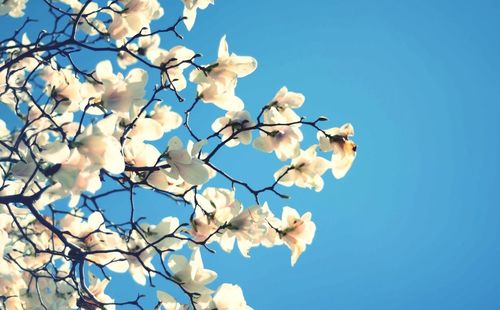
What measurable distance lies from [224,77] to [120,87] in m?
0.40

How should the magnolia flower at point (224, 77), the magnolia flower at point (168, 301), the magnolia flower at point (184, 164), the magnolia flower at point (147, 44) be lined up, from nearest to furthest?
the magnolia flower at point (184, 164) → the magnolia flower at point (168, 301) → the magnolia flower at point (224, 77) → the magnolia flower at point (147, 44)

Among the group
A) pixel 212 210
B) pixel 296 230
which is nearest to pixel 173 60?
pixel 212 210

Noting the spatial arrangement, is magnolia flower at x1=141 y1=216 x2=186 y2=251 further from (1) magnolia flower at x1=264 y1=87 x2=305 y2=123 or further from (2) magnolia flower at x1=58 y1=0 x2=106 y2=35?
(2) magnolia flower at x1=58 y1=0 x2=106 y2=35

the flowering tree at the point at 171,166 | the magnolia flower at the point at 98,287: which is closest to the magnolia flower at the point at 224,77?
the flowering tree at the point at 171,166

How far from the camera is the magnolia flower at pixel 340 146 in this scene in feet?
5.65

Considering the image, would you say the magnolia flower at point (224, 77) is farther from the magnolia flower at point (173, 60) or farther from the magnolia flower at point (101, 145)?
the magnolia flower at point (101, 145)

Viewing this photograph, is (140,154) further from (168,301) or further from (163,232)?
(168,301)

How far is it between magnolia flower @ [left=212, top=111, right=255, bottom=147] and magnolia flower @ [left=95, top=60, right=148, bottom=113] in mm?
344

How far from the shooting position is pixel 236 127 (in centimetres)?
187

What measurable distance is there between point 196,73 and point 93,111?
1.31ft

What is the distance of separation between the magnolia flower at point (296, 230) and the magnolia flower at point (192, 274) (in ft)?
1.10

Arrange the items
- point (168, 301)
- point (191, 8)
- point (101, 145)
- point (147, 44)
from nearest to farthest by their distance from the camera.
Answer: point (101, 145) → point (168, 301) → point (191, 8) → point (147, 44)

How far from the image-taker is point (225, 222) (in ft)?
5.85

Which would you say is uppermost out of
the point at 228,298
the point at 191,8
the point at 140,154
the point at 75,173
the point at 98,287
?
the point at 191,8
